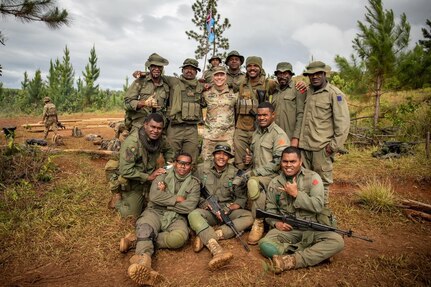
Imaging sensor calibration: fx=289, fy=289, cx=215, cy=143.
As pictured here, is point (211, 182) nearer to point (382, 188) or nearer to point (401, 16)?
point (382, 188)

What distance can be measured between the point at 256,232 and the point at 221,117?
2085 millimetres

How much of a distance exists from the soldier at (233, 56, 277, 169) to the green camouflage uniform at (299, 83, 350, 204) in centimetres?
89

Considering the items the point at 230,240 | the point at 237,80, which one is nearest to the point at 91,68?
the point at 237,80

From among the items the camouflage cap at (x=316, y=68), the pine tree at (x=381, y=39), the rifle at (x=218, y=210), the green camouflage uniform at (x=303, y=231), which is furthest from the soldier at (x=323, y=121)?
the pine tree at (x=381, y=39)

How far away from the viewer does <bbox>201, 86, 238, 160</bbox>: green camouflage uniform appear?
5078 mm

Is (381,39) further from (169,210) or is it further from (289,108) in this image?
(169,210)

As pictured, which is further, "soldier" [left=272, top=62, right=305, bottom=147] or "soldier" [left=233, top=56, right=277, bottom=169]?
"soldier" [left=233, top=56, right=277, bottom=169]

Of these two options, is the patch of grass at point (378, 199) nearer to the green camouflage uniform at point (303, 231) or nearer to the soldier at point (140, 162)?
the green camouflage uniform at point (303, 231)

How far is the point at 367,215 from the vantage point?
16.1 feet

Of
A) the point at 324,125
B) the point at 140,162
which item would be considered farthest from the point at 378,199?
the point at 140,162

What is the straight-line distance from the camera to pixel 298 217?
361 cm

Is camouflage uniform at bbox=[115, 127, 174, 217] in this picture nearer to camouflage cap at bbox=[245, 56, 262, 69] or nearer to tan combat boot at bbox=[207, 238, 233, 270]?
tan combat boot at bbox=[207, 238, 233, 270]

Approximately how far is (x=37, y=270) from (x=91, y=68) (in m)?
25.6

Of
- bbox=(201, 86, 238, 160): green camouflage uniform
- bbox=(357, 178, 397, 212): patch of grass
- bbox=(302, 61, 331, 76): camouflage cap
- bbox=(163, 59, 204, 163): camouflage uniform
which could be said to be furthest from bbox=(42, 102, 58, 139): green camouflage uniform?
bbox=(357, 178, 397, 212): patch of grass
